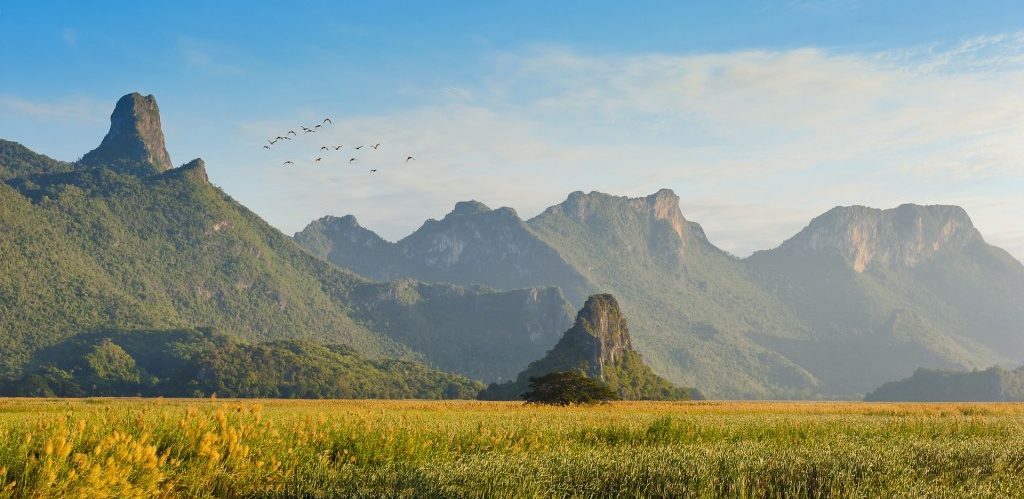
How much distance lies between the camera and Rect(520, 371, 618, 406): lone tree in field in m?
60.7

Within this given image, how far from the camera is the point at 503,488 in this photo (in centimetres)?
1088

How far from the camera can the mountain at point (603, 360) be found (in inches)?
5728

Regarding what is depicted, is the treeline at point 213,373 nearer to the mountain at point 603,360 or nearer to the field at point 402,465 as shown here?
the mountain at point 603,360

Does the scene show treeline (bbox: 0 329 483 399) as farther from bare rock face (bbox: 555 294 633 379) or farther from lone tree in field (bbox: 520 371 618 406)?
lone tree in field (bbox: 520 371 618 406)

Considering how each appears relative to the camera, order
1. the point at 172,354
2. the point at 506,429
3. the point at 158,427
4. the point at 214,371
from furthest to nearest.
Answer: the point at 172,354, the point at 214,371, the point at 506,429, the point at 158,427

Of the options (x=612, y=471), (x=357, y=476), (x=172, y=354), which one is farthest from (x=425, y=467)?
(x=172, y=354)

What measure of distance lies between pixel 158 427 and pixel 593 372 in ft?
467

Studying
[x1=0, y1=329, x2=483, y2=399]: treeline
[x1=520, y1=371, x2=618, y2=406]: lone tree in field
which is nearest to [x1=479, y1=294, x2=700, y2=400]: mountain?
[x1=0, y1=329, x2=483, y2=399]: treeline

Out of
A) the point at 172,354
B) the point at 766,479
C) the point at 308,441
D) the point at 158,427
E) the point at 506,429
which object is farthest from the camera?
the point at 172,354

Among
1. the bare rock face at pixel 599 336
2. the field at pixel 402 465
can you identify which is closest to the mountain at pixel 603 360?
the bare rock face at pixel 599 336

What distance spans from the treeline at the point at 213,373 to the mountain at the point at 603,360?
14.6 meters

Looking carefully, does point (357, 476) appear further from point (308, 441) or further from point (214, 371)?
point (214, 371)

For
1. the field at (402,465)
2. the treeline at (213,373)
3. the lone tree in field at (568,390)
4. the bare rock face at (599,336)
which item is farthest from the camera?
the bare rock face at (599,336)

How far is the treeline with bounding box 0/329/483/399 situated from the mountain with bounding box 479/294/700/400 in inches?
575
